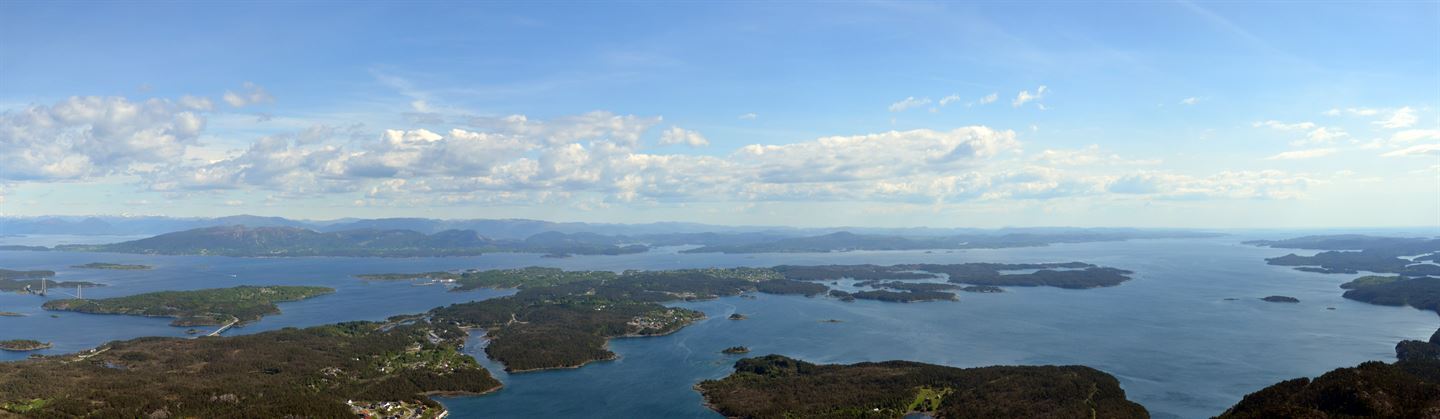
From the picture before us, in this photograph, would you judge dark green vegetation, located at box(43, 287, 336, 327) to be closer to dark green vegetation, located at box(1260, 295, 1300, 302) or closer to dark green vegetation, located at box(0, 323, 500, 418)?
dark green vegetation, located at box(0, 323, 500, 418)

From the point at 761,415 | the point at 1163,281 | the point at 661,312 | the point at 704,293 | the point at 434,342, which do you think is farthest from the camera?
the point at 1163,281

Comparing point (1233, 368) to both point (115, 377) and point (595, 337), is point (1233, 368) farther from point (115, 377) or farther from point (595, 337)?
point (115, 377)

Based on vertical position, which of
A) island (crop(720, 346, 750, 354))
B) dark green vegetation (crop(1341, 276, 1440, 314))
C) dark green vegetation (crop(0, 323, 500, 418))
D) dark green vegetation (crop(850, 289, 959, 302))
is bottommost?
island (crop(720, 346, 750, 354))

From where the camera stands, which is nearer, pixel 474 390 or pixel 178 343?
pixel 474 390

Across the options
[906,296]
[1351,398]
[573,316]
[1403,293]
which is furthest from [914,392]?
[1403,293]

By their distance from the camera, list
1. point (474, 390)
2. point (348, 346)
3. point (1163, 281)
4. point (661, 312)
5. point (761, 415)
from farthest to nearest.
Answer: point (1163, 281) → point (661, 312) → point (348, 346) → point (474, 390) → point (761, 415)

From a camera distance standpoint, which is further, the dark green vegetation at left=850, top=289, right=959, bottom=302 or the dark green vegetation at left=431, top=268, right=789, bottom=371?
the dark green vegetation at left=850, top=289, right=959, bottom=302

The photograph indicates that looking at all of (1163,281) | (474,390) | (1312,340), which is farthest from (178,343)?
(1163,281)

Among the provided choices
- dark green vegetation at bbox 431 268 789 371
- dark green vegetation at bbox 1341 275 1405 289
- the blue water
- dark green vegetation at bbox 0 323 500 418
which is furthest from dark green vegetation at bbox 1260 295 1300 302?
dark green vegetation at bbox 0 323 500 418
